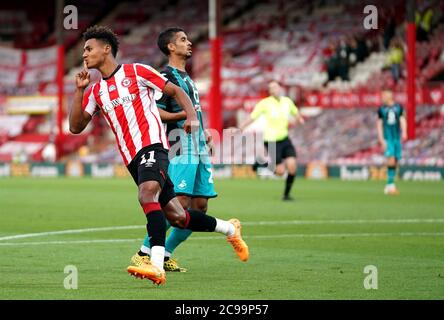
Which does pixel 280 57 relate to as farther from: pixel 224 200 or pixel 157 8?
pixel 224 200

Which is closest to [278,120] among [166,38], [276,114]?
[276,114]

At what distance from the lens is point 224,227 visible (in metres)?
9.27

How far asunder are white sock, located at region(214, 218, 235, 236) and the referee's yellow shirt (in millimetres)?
10761

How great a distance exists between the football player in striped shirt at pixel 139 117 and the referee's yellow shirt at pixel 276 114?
11.2 metres

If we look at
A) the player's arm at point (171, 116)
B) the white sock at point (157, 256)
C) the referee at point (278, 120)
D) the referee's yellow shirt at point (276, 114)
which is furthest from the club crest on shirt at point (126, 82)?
the referee's yellow shirt at point (276, 114)

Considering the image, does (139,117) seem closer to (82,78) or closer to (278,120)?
(82,78)

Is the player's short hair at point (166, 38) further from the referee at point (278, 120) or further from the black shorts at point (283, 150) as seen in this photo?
the black shorts at point (283, 150)

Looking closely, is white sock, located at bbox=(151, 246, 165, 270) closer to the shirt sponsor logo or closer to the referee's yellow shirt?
the shirt sponsor logo

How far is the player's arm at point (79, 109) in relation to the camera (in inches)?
338

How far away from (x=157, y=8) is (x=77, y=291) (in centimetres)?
3563

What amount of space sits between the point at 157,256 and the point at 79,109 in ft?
4.69

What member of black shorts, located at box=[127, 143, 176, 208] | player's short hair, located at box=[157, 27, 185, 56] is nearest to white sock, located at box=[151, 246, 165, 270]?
black shorts, located at box=[127, 143, 176, 208]

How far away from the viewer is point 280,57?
1369 inches

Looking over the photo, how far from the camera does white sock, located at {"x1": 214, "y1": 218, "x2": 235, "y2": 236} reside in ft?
30.3
